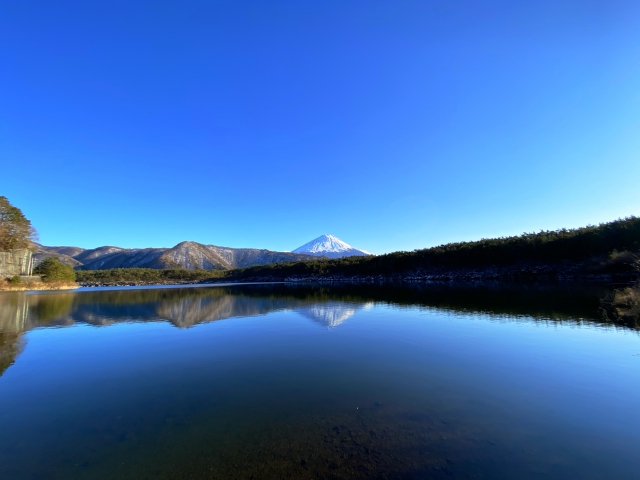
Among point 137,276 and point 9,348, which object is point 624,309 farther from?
point 137,276

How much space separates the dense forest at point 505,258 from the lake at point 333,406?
26728 mm

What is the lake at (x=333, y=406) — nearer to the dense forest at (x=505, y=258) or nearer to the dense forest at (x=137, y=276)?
the dense forest at (x=505, y=258)

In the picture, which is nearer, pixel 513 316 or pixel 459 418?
pixel 459 418

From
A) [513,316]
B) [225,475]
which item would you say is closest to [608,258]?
[513,316]

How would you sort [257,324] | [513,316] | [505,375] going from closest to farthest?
[505,375]
[513,316]
[257,324]

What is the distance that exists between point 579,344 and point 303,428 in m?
11.1

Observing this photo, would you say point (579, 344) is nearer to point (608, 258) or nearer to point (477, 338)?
point (477, 338)

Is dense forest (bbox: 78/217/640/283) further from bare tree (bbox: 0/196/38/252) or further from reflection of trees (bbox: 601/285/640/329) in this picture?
bare tree (bbox: 0/196/38/252)

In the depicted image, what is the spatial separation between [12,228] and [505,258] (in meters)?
102

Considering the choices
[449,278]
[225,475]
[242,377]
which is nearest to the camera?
[225,475]

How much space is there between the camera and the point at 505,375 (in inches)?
318

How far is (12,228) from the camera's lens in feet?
181

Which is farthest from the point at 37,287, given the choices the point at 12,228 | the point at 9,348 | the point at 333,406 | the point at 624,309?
the point at 624,309

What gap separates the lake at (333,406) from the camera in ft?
14.5
